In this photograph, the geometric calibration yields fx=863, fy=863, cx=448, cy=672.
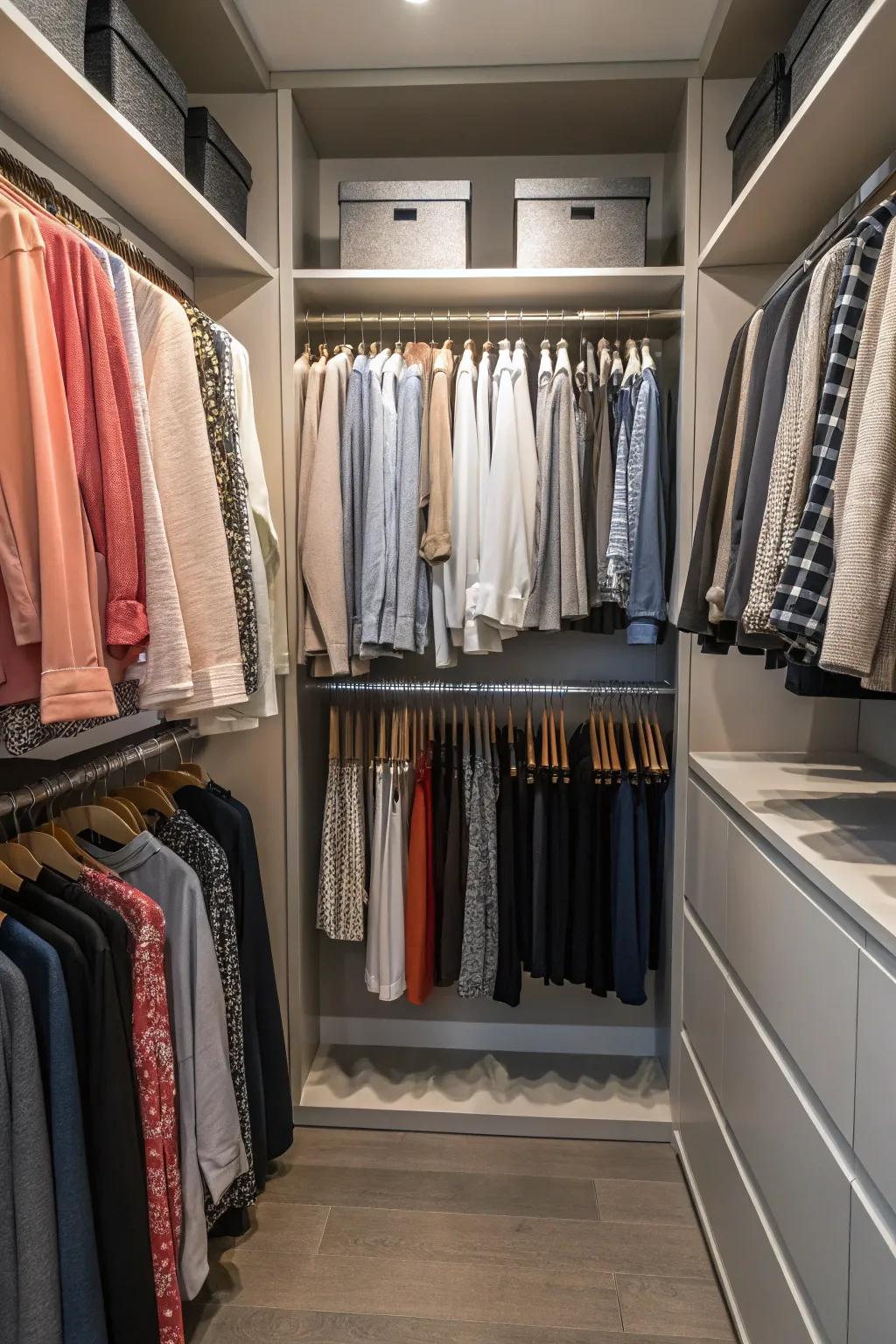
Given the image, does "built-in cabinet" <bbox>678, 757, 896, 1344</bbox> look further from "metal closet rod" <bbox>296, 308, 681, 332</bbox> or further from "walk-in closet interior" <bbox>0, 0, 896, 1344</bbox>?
"metal closet rod" <bbox>296, 308, 681, 332</bbox>

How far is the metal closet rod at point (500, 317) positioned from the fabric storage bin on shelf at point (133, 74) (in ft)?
1.94

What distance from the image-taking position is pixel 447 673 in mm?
2635

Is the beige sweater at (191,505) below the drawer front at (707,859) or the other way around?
the other way around

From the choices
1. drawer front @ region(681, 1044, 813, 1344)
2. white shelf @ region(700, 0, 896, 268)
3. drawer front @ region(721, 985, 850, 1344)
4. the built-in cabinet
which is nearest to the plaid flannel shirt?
white shelf @ region(700, 0, 896, 268)

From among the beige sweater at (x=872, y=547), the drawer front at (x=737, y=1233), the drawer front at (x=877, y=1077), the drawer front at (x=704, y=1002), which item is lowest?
the drawer front at (x=737, y=1233)

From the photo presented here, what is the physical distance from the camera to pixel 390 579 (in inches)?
85.1

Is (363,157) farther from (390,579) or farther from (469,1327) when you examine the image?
(469,1327)

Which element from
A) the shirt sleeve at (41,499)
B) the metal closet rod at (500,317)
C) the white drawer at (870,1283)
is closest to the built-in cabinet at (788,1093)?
the white drawer at (870,1283)

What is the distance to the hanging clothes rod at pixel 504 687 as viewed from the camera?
92.5 inches

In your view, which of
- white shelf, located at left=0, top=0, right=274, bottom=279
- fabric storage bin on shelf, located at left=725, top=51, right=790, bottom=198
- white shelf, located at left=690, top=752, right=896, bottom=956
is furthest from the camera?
fabric storage bin on shelf, located at left=725, top=51, right=790, bottom=198

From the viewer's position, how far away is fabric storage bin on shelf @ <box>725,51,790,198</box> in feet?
5.71

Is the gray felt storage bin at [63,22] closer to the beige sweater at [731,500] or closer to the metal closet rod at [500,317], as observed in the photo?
the metal closet rod at [500,317]

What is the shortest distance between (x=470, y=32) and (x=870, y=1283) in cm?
245

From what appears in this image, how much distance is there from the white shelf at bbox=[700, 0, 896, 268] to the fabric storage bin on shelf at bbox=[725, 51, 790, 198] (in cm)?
11
